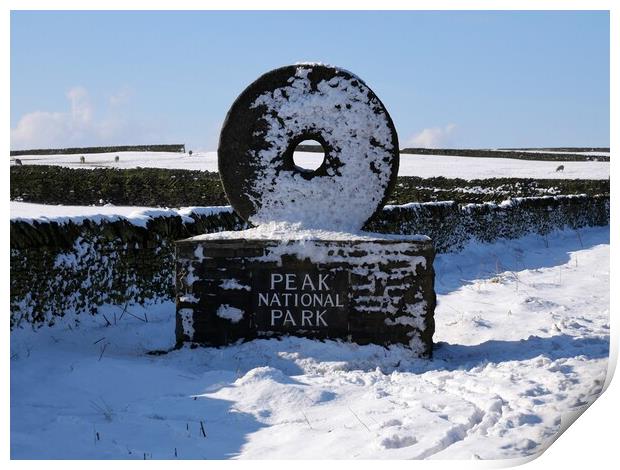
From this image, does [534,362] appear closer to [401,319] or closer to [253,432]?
[401,319]

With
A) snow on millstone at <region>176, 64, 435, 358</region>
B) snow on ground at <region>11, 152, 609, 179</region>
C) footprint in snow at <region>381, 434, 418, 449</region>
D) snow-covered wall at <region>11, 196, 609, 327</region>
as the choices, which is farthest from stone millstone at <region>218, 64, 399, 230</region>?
snow on ground at <region>11, 152, 609, 179</region>

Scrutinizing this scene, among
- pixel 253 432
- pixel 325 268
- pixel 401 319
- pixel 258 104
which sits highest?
pixel 258 104

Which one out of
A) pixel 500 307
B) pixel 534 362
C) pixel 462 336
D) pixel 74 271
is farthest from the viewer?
pixel 500 307

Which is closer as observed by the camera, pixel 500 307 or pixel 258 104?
pixel 258 104

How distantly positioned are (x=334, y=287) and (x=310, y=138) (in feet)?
4.31

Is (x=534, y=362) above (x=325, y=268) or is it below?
below

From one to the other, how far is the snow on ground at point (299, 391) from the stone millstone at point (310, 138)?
1.21 metres

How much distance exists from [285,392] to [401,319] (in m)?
1.65

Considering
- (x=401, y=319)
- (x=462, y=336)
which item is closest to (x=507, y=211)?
(x=462, y=336)

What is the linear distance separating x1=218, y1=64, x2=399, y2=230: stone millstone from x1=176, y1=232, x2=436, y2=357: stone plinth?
41 cm

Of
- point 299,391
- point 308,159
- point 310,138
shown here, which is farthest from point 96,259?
point 308,159

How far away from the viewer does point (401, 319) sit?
6.70 meters

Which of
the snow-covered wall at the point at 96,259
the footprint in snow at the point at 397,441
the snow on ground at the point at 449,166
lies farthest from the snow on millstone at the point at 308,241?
the snow on ground at the point at 449,166

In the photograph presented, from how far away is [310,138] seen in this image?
6988mm
